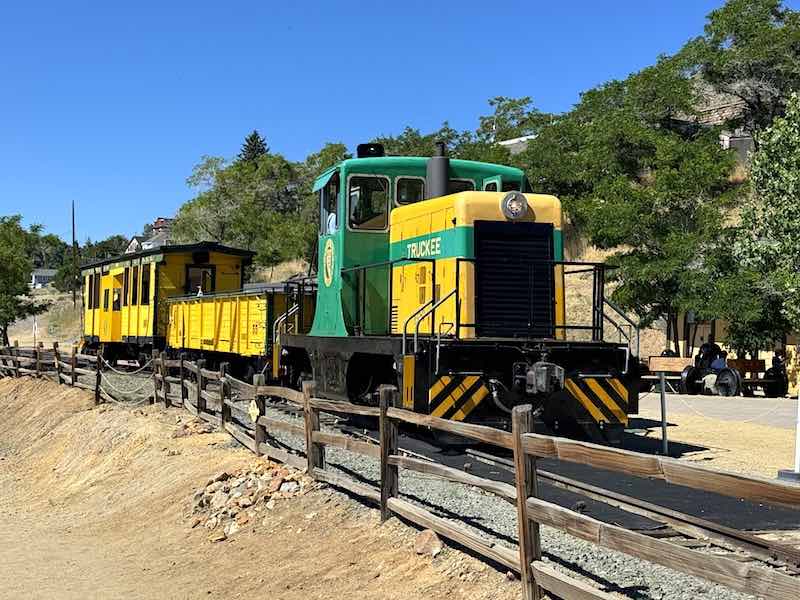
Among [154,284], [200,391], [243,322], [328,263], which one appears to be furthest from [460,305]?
[154,284]

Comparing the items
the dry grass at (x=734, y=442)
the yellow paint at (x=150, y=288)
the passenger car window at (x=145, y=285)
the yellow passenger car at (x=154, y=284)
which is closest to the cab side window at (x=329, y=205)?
the dry grass at (x=734, y=442)

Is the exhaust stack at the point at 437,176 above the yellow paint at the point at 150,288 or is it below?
above

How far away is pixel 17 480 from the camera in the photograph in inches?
632

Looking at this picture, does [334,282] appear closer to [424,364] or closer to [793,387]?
[424,364]

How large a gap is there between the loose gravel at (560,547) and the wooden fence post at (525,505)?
0.41 m

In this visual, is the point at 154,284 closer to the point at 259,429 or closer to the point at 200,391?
the point at 200,391

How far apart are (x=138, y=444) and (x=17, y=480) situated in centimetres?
332

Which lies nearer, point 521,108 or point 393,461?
point 393,461

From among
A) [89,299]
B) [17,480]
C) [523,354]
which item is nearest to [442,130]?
[89,299]

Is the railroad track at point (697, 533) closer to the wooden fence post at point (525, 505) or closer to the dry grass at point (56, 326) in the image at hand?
the wooden fence post at point (525, 505)

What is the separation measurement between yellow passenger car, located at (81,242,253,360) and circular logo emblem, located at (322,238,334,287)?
9.75 meters

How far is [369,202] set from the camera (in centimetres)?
1272

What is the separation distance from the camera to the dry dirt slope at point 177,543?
6.77 meters

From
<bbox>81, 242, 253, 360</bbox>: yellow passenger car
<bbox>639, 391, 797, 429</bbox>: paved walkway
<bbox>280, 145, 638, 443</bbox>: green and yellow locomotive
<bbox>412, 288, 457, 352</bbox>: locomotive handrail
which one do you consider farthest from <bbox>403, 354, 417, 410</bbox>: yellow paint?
<bbox>81, 242, 253, 360</bbox>: yellow passenger car
